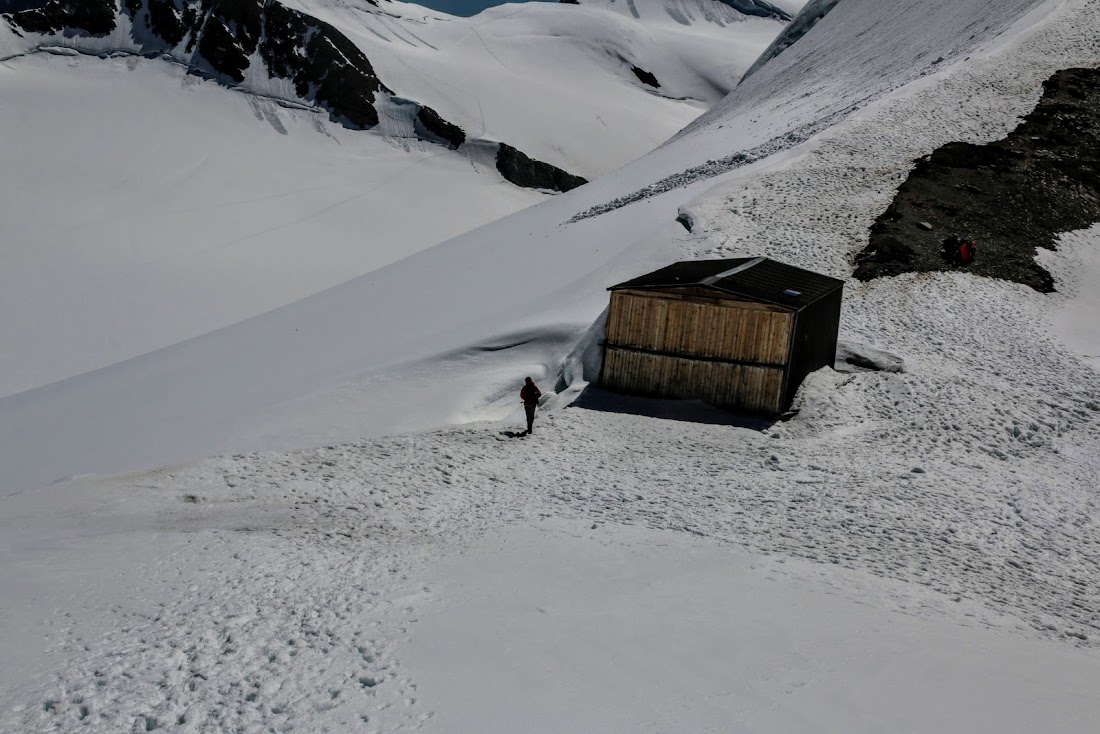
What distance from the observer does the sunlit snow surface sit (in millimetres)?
8922

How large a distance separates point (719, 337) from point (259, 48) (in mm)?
78014

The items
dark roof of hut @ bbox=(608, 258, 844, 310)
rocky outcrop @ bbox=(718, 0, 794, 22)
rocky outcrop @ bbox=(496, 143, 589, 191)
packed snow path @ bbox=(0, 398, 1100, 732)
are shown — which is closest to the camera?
packed snow path @ bbox=(0, 398, 1100, 732)

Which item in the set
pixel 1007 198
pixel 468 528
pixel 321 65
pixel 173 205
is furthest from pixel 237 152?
pixel 468 528

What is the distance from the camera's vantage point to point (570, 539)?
13070mm

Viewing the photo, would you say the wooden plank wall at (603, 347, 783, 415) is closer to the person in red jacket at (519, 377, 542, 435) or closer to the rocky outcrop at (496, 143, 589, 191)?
the person in red jacket at (519, 377, 542, 435)

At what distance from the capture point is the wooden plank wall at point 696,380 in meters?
19.9

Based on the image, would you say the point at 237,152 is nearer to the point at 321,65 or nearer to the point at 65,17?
the point at 321,65

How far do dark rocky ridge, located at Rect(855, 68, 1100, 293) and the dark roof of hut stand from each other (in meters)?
5.32

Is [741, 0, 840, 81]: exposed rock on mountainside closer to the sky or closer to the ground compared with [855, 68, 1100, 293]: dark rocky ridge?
closer to the sky

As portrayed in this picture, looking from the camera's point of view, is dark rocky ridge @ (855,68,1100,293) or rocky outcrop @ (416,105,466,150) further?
rocky outcrop @ (416,105,466,150)

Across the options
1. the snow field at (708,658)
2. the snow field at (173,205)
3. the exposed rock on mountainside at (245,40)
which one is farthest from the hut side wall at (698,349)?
the exposed rock on mountainside at (245,40)

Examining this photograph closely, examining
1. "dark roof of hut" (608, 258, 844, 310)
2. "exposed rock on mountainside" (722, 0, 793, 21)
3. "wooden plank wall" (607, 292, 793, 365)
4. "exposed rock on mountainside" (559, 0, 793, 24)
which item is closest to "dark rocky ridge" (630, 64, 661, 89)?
"exposed rock on mountainside" (559, 0, 793, 24)

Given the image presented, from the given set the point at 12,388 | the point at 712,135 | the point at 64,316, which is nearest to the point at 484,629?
the point at 12,388

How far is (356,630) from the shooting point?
33.0 feet
